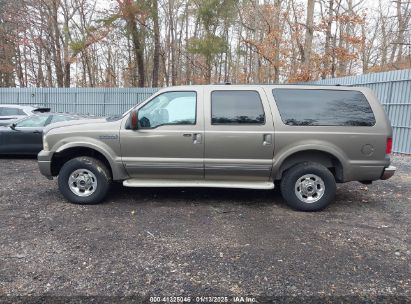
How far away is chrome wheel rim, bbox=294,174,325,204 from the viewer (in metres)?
5.02

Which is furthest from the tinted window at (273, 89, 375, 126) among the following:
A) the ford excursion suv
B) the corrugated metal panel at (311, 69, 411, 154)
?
the corrugated metal panel at (311, 69, 411, 154)

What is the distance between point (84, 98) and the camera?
20688mm

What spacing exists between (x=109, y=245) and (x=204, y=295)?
1.47m

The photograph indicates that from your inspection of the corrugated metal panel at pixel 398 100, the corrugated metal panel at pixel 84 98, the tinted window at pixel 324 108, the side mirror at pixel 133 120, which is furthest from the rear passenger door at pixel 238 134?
the corrugated metal panel at pixel 84 98

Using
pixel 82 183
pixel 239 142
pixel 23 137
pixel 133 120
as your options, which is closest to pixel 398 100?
pixel 239 142

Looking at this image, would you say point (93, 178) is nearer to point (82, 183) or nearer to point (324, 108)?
point (82, 183)

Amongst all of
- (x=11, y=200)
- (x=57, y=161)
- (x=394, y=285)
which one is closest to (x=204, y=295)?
(x=394, y=285)

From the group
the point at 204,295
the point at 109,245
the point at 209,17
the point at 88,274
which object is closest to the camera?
the point at 204,295

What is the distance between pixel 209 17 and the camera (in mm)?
23016

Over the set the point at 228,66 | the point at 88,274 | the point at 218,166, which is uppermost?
the point at 228,66

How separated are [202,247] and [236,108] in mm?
2234

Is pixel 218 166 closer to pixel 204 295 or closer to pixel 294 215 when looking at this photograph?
pixel 294 215

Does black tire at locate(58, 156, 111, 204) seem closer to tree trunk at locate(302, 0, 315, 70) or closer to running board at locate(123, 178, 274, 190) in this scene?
running board at locate(123, 178, 274, 190)

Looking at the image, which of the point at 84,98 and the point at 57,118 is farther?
the point at 84,98
